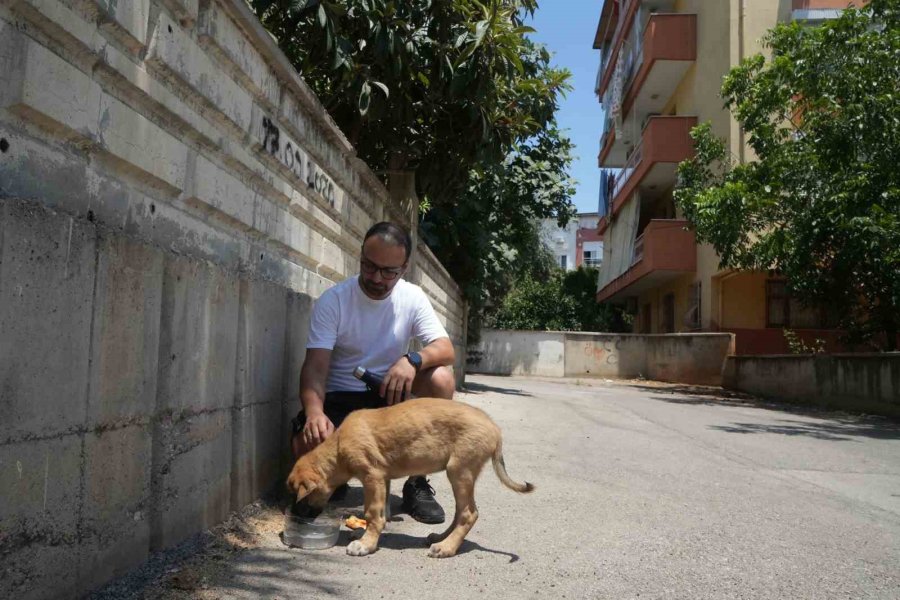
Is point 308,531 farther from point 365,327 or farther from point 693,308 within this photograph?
point 693,308

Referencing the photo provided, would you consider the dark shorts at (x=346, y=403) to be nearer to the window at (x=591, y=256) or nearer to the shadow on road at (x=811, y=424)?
the shadow on road at (x=811, y=424)

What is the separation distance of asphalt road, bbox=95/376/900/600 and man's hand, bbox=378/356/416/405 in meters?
0.72

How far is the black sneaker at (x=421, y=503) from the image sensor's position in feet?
13.7

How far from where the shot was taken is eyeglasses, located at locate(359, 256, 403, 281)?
407 centimetres

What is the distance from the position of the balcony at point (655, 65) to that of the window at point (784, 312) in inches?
309

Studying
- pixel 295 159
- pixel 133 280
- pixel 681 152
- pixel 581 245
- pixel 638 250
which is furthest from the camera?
pixel 581 245

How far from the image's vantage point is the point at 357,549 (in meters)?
3.46

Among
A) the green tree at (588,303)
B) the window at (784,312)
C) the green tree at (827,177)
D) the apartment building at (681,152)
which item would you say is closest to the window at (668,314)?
the apartment building at (681,152)

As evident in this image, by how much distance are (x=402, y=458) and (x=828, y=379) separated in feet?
44.6

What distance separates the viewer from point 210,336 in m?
3.31

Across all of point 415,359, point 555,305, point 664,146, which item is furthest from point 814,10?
point 415,359

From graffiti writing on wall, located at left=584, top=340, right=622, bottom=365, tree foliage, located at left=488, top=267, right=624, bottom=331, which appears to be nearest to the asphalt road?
graffiti writing on wall, located at left=584, top=340, right=622, bottom=365

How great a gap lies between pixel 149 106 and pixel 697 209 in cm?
1411

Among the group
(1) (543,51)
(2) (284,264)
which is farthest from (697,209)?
(2) (284,264)
